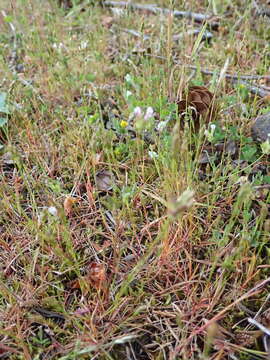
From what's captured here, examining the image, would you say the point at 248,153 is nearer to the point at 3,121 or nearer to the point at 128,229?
the point at 128,229

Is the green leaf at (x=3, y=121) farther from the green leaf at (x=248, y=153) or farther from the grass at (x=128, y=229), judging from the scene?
the green leaf at (x=248, y=153)

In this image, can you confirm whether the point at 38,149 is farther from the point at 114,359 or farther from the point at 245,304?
the point at 245,304

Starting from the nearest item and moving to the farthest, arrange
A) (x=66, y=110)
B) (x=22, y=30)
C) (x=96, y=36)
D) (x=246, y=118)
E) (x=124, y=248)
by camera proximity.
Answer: (x=124, y=248), (x=246, y=118), (x=66, y=110), (x=96, y=36), (x=22, y=30)

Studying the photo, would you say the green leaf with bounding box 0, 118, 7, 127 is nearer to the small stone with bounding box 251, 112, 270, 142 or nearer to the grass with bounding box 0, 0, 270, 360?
the grass with bounding box 0, 0, 270, 360

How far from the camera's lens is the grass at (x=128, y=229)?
3.74ft

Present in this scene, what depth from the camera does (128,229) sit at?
143 centimetres

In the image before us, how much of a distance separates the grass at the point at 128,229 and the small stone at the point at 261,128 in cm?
5

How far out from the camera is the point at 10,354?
3.72 feet

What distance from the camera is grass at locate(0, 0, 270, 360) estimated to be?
1.14 meters

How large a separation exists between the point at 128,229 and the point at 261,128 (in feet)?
2.38

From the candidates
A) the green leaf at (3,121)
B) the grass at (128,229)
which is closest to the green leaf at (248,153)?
the grass at (128,229)

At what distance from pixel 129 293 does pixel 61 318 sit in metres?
0.24

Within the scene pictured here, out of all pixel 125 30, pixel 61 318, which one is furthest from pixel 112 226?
pixel 125 30

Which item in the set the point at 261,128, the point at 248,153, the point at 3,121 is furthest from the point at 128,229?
the point at 3,121
